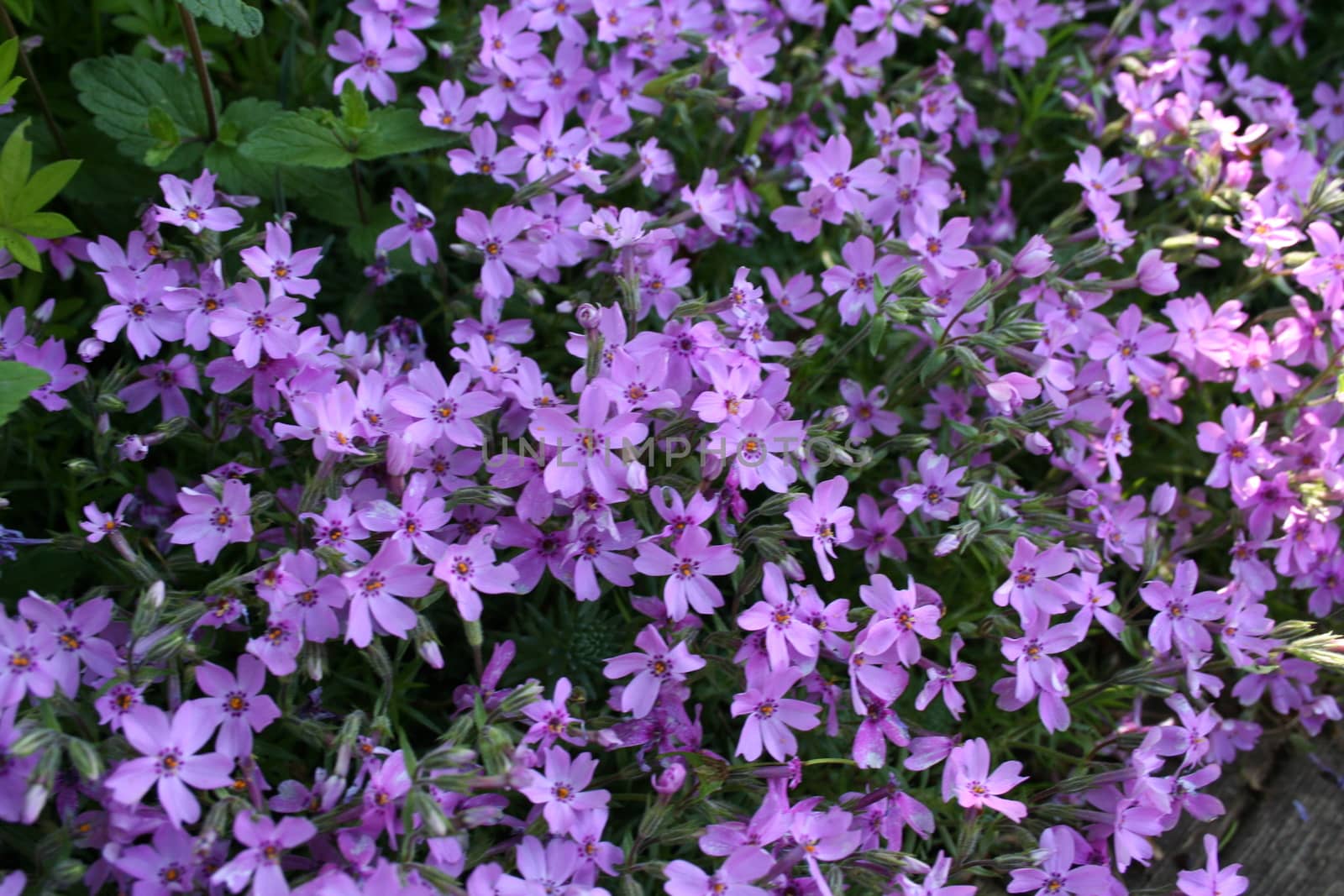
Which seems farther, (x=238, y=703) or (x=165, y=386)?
(x=165, y=386)

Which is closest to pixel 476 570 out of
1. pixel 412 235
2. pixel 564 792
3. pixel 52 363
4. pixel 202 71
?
pixel 564 792

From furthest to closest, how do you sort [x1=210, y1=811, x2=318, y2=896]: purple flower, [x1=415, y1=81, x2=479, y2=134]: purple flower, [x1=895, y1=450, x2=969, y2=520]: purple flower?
[x1=415, y1=81, x2=479, y2=134]: purple flower, [x1=895, y1=450, x2=969, y2=520]: purple flower, [x1=210, y1=811, x2=318, y2=896]: purple flower

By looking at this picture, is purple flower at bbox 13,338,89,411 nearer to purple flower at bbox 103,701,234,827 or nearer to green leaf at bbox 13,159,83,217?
green leaf at bbox 13,159,83,217

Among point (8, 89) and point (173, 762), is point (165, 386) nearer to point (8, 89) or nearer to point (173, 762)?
point (8, 89)

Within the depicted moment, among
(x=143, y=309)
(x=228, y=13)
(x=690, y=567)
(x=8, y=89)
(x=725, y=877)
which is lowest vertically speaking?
(x=725, y=877)

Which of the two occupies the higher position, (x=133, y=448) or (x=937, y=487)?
(x=937, y=487)

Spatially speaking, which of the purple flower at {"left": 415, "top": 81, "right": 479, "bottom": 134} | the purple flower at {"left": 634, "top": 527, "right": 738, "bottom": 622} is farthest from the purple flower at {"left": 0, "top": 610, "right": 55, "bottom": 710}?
the purple flower at {"left": 415, "top": 81, "right": 479, "bottom": 134}
